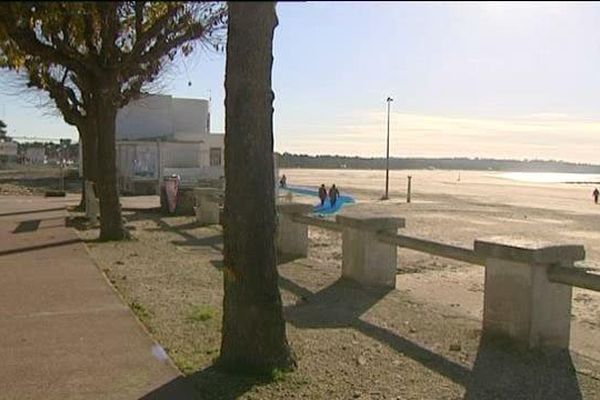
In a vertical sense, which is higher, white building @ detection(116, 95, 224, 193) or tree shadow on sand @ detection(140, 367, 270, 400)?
white building @ detection(116, 95, 224, 193)

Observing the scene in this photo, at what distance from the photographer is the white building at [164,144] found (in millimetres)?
36656

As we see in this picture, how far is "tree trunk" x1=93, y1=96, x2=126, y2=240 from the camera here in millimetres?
14836

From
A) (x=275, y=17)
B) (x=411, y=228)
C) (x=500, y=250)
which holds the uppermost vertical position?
(x=275, y=17)

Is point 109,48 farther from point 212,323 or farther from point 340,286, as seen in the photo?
point 212,323

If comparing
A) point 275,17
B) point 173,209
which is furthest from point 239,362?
point 173,209

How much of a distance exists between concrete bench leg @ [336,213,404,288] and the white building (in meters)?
24.2

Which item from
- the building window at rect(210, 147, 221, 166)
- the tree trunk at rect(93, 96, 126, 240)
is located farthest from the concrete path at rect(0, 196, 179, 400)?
the building window at rect(210, 147, 221, 166)

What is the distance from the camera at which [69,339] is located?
6.59m

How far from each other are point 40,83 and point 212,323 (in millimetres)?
13966

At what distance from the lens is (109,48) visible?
46.6 feet

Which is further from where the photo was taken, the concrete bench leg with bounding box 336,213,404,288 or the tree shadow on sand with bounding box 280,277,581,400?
the concrete bench leg with bounding box 336,213,404,288

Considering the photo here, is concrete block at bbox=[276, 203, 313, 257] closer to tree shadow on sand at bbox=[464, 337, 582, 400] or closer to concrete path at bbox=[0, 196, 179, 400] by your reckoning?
concrete path at bbox=[0, 196, 179, 400]

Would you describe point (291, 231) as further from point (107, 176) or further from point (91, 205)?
point (91, 205)

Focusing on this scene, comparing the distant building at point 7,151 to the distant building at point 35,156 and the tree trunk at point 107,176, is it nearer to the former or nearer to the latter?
the distant building at point 35,156
